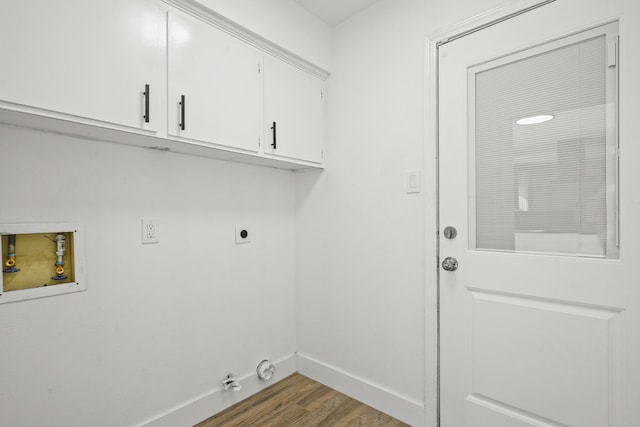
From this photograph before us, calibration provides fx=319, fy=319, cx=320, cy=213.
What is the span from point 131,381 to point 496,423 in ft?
5.79

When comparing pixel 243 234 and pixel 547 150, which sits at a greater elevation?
pixel 547 150

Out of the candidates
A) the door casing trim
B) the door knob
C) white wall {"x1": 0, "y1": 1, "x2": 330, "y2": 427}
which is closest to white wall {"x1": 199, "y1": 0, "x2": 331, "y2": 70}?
white wall {"x1": 0, "y1": 1, "x2": 330, "y2": 427}

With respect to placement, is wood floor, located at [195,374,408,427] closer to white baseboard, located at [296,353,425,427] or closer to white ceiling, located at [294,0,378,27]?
white baseboard, located at [296,353,425,427]

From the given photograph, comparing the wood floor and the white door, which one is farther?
the wood floor

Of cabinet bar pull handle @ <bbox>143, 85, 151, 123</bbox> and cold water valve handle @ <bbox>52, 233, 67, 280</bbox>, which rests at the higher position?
cabinet bar pull handle @ <bbox>143, 85, 151, 123</bbox>

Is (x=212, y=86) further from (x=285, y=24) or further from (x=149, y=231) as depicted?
(x=149, y=231)

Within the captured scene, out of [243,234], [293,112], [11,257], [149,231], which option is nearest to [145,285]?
[149,231]

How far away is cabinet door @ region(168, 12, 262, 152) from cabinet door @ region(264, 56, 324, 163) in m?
0.09

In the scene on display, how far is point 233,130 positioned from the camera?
1.68m

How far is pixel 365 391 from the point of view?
1.99 metres

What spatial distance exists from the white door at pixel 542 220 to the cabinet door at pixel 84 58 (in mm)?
1412

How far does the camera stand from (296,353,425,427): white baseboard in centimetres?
178

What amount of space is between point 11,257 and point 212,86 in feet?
3.66

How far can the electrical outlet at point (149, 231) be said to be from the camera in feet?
5.34
